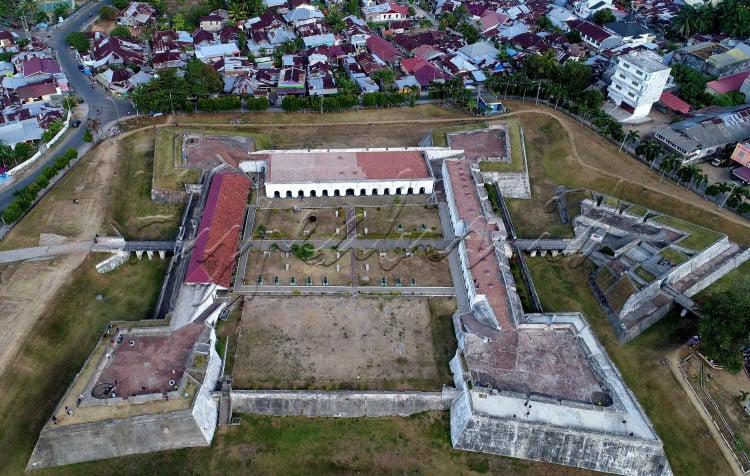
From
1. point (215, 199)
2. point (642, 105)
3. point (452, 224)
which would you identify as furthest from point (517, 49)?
point (215, 199)

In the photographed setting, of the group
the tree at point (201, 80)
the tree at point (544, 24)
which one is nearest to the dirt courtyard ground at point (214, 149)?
the tree at point (201, 80)

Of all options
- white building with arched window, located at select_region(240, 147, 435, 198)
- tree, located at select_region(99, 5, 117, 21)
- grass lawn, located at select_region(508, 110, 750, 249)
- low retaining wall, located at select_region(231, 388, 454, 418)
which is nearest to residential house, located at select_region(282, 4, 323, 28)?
tree, located at select_region(99, 5, 117, 21)

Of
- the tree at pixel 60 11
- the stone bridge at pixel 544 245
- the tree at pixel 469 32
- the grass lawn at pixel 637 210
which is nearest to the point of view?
the stone bridge at pixel 544 245

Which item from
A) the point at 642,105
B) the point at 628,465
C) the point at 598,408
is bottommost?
the point at 628,465

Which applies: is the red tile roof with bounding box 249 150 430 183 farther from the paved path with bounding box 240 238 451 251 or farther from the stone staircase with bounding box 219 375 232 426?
the stone staircase with bounding box 219 375 232 426

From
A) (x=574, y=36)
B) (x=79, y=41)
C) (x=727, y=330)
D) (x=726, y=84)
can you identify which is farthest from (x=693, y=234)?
(x=79, y=41)

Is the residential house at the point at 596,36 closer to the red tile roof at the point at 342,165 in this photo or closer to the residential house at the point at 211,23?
the red tile roof at the point at 342,165

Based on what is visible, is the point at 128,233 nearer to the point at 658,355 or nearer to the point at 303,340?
the point at 303,340
